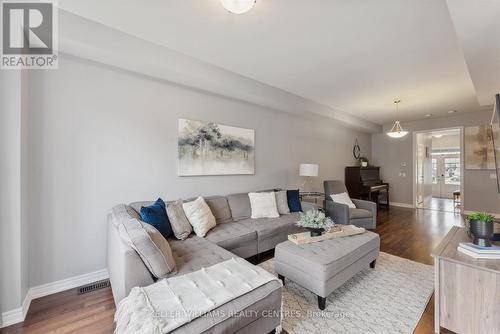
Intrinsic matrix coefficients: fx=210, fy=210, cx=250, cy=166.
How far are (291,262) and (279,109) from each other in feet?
9.94

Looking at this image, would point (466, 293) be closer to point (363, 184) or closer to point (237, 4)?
point (237, 4)

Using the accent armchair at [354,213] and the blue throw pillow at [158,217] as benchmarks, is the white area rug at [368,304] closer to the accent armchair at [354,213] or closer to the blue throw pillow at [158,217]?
the accent armchair at [354,213]

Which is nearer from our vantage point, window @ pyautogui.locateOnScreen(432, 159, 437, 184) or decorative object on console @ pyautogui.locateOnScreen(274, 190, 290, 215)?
decorative object on console @ pyautogui.locateOnScreen(274, 190, 290, 215)

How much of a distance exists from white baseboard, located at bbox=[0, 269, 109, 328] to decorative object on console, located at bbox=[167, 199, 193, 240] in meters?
0.97

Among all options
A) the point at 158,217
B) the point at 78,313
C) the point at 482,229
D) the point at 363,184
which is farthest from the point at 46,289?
the point at 363,184

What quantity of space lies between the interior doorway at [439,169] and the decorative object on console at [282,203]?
5.50 metres

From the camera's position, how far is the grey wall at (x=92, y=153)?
7.04ft

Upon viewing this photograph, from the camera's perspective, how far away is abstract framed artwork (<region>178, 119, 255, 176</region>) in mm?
3111

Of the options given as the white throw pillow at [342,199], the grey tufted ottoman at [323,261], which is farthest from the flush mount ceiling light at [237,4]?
the white throw pillow at [342,199]

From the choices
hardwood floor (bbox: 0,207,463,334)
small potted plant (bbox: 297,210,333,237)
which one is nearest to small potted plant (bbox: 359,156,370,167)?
hardwood floor (bbox: 0,207,463,334)

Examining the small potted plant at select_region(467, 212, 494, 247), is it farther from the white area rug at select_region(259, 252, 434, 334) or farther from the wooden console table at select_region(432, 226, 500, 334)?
the white area rug at select_region(259, 252, 434, 334)

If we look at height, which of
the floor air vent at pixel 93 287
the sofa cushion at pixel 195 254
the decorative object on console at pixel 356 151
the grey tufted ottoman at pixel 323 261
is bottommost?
the floor air vent at pixel 93 287

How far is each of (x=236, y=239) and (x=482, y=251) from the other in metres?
2.15

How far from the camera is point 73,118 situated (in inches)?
90.4
